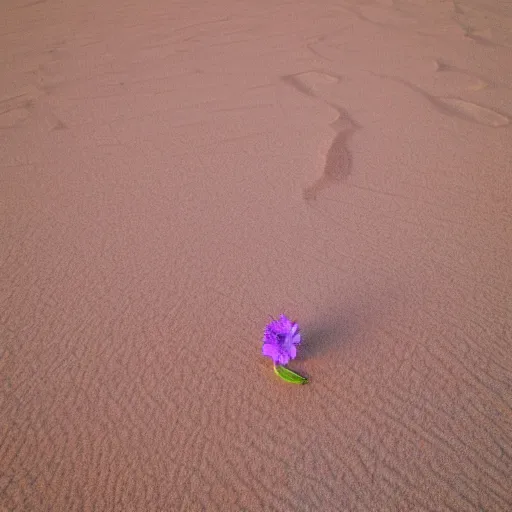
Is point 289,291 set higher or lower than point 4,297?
higher

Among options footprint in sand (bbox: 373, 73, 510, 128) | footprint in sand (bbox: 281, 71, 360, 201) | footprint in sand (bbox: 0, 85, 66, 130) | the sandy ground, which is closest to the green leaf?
the sandy ground

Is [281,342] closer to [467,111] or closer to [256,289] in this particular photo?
[256,289]

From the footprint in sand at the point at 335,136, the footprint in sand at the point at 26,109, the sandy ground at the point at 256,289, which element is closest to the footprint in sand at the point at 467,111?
the sandy ground at the point at 256,289

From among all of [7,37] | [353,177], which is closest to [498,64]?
[353,177]

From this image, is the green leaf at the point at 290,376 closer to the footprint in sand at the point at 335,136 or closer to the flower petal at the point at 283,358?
the flower petal at the point at 283,358

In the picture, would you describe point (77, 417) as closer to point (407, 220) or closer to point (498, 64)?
point (407, 220)
